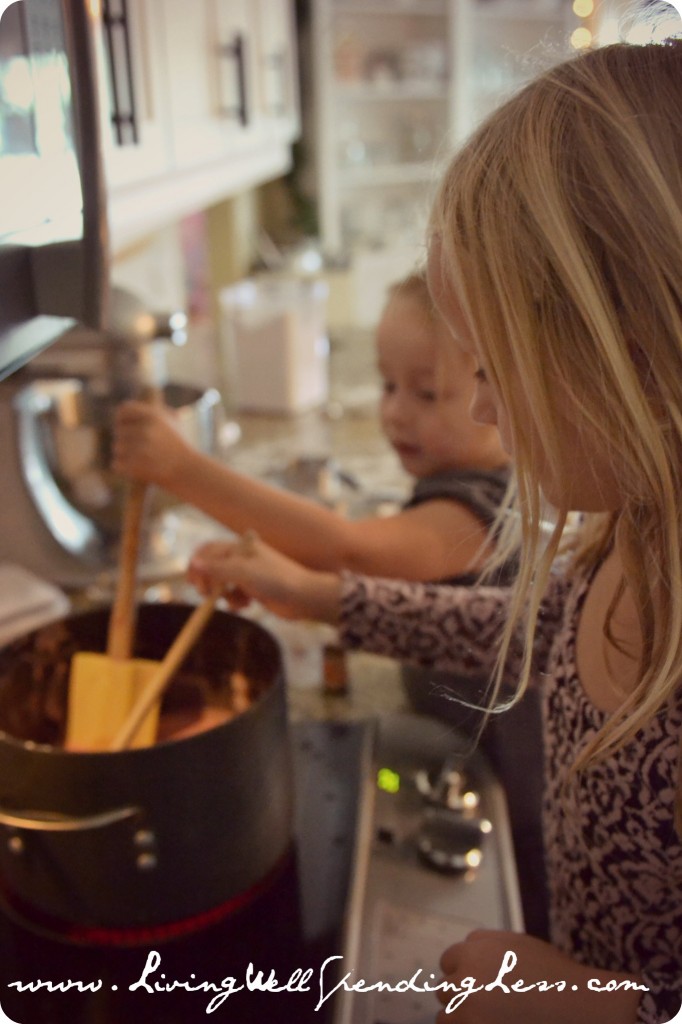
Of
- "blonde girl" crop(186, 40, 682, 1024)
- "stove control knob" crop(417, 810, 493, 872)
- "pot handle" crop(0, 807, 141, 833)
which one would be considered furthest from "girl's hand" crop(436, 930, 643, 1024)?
"pot handle" crop(0, 807, 141, 833)

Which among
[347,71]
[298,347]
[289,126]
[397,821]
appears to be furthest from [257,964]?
[347,71]

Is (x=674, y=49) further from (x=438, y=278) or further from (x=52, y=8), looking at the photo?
(x=52, y=8)

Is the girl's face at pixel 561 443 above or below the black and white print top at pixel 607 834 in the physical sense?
above

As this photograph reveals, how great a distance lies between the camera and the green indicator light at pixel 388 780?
72 cm

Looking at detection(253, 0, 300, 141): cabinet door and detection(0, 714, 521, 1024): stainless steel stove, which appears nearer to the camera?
detection(0, 714, 521, 1024): stainless steel stove

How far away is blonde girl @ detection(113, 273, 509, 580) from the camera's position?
0.86 meters

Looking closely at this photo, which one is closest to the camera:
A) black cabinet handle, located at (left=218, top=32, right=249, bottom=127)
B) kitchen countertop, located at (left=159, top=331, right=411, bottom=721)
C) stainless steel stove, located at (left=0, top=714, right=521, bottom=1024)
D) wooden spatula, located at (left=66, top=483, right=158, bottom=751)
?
stainless steel stove, located at (left=0, top=714, right=521, bottom=1024)

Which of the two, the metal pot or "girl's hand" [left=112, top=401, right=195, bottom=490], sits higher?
"girl's hand" [left=112, top=401, right=195, bottom=490]

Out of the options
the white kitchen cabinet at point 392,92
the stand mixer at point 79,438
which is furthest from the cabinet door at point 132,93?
the white kitchen cabinet at point 392,92

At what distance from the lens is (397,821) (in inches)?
27.3

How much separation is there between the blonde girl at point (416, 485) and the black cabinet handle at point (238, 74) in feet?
1.84

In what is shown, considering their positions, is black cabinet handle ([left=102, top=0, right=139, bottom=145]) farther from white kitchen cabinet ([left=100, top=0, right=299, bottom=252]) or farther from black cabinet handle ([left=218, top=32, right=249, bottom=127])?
black cabinet handle ([left=218, top=32, right=249, bottom=127])

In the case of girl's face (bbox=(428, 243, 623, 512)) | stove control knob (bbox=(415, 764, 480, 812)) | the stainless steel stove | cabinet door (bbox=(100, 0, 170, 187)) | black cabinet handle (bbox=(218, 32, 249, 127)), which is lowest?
the stainless steel stove

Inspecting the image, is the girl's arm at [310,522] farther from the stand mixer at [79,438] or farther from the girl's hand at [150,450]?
the stand mixer at [79,438]
